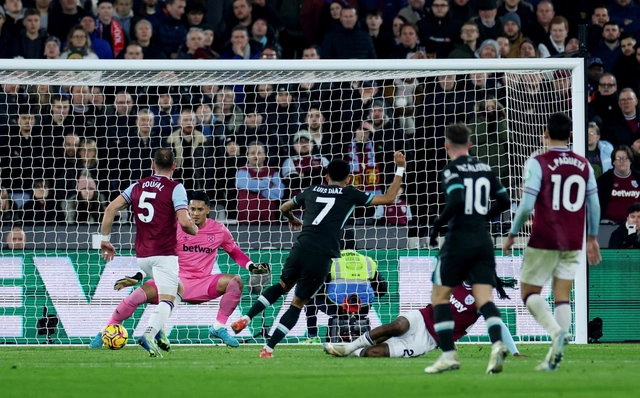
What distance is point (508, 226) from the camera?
14.7 meters

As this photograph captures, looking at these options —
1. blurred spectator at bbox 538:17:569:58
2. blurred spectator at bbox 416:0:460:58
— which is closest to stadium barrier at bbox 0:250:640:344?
blurred spectator at bbox 416:0:460:58

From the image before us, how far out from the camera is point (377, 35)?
17.8m

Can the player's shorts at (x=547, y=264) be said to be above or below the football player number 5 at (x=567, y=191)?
below

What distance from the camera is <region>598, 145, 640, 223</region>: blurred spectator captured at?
50.4 ft

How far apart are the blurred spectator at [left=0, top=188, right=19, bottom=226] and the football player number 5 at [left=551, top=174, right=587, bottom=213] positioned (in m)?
8.08

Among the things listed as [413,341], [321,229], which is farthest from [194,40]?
[413,341]

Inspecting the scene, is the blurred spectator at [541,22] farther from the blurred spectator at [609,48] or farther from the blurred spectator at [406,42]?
the blurred spectator at [406,42]

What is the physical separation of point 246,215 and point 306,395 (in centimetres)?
802

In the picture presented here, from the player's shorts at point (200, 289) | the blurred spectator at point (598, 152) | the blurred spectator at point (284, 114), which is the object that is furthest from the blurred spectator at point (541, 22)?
the player's shorts at point (200, 289)

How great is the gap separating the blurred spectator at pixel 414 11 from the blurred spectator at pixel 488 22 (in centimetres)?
100

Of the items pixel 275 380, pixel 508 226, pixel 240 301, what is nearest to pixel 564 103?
pixel 508 226

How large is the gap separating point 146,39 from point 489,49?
17.1ft

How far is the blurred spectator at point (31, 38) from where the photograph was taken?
54.0 feet

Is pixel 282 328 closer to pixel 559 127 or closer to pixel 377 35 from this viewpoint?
pixel 559 127
